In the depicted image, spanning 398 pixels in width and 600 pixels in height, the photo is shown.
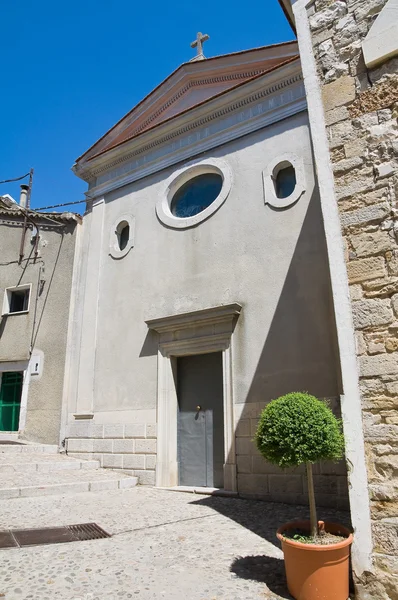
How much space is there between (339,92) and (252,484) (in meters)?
5.53

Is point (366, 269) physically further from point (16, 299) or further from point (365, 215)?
point (16, 299)

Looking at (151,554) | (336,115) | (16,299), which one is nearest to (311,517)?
(151,554)

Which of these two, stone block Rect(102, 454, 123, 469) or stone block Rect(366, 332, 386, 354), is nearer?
stone block Rect(366, 332, 386, 354)

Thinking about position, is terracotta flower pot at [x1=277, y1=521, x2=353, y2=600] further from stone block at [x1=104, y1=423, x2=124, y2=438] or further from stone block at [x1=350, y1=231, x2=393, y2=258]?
stone block at [x1=104, y1=423, x2=124, y2=438]

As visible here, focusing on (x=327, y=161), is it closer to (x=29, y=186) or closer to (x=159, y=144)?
(x=159, y=144)

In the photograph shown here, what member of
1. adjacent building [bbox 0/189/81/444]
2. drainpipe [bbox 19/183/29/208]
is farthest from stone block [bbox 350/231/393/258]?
drainpipe [bbox 19/183/29/208]

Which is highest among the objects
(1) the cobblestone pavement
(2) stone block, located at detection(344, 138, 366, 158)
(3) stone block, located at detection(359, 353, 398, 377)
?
(2) stone block, located at detection(344, 138, 366, 158)

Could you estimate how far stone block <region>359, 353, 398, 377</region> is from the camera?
324cm

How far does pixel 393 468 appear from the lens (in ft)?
10.1

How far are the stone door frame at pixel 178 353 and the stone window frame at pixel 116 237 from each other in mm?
1995

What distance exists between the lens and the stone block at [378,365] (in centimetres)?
324

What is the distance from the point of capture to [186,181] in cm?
921

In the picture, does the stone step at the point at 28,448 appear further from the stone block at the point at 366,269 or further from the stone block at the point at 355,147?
the stone block at the point at 355,147

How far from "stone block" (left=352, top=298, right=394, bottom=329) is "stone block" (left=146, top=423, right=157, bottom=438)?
5394mm
